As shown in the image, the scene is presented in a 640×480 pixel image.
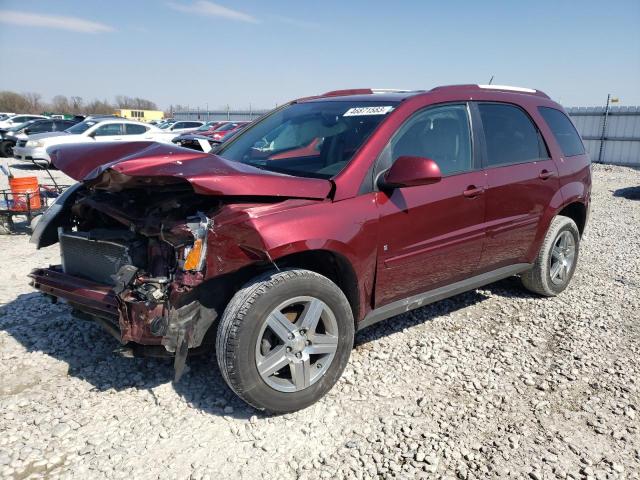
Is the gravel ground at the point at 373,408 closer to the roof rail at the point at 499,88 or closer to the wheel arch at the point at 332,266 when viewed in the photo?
the wheel arch at the point at 332,266

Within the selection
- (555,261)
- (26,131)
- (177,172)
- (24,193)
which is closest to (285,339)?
(177,172)

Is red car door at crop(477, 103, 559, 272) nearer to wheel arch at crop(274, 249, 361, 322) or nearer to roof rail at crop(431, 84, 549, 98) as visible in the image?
roof rail at crop(431, 84, 549, 98)

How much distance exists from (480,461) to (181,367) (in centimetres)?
164

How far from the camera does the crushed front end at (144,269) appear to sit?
265 centimetres

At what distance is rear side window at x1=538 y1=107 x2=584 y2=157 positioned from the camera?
469 centimetres

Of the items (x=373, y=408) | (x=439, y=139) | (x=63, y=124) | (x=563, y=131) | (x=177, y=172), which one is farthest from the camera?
(x=63, y=124)

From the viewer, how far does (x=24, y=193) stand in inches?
275

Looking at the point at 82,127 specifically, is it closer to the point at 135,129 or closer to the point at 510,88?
the point at 135,129

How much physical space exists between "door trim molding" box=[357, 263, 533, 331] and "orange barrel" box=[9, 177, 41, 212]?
5810mm

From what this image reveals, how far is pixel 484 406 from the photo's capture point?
3.08m

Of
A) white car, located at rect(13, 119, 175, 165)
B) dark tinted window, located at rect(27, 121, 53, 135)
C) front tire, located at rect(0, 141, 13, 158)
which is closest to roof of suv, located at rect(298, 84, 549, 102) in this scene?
white car, located at rect(13, 119, 175, 165)

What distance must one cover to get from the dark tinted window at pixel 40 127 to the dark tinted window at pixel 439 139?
19.4 metres

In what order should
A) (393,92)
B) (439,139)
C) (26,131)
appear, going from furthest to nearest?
(26,131) < (393,92) < (439,139)

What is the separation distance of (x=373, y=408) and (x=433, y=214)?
4.42 feet
